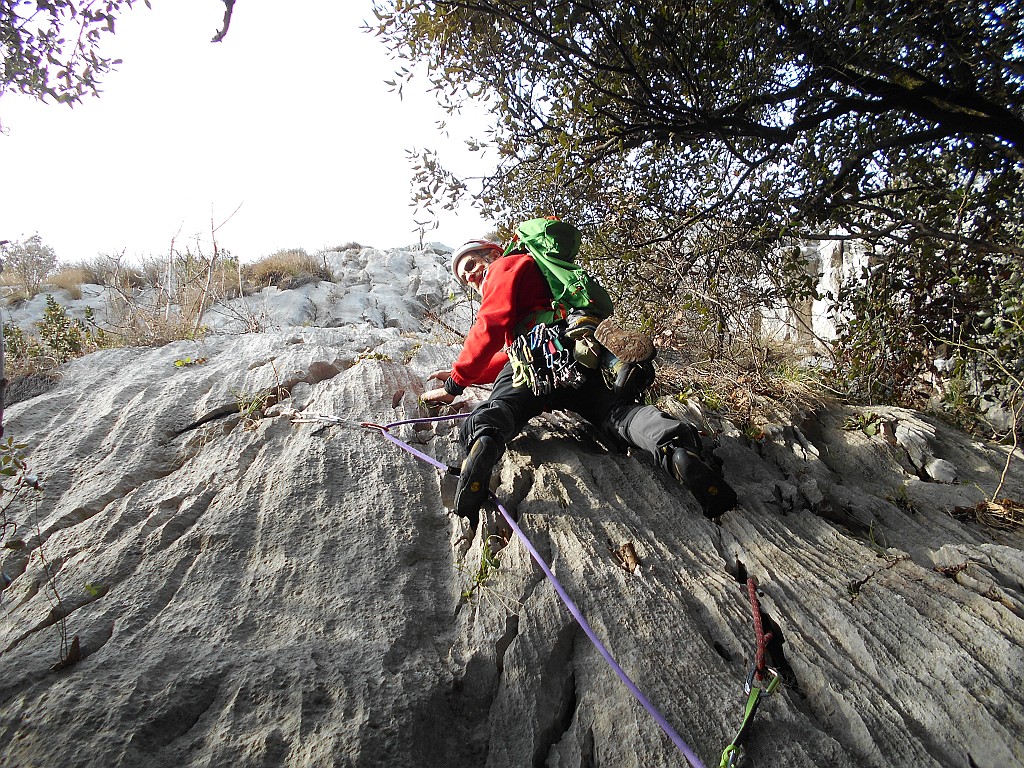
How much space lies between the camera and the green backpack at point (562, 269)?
11.5 ft

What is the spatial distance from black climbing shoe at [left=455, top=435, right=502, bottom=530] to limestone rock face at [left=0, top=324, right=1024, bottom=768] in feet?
0.39

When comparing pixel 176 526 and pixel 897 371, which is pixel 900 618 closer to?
pixel 897 371

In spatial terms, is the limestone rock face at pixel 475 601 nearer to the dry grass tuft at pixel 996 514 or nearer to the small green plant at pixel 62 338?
the dry grass tuft at pixel 996 514

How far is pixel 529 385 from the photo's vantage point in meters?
3.49

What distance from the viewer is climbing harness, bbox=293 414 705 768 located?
1.73m

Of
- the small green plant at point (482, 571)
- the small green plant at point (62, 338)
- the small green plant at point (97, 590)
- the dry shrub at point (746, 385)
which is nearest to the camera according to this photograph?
the small green plant at point (97, 590)

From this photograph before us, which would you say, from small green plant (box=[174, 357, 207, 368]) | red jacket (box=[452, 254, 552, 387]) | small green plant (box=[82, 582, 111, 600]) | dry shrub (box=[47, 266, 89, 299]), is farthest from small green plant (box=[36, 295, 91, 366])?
dry shrub (box=[47, 266, 89, 299])

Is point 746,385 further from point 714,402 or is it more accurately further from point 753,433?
point 753,433

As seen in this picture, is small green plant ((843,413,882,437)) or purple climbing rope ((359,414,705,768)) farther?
small green plant ((843,413,882,437))

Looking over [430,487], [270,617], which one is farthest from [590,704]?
[430,487]

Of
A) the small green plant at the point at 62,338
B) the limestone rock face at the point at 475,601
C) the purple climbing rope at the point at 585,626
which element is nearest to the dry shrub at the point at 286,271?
the small green plant at the point at 62,338

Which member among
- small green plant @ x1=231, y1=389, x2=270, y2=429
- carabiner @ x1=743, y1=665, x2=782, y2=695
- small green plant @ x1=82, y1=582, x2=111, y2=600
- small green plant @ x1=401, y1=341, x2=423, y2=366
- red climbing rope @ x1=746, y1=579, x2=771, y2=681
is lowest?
carabiner @ x1=743, y1=665, x2=782, y2=695

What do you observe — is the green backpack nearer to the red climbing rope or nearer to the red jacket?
the red jacket

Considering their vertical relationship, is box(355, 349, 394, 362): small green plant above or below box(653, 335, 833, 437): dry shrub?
above
